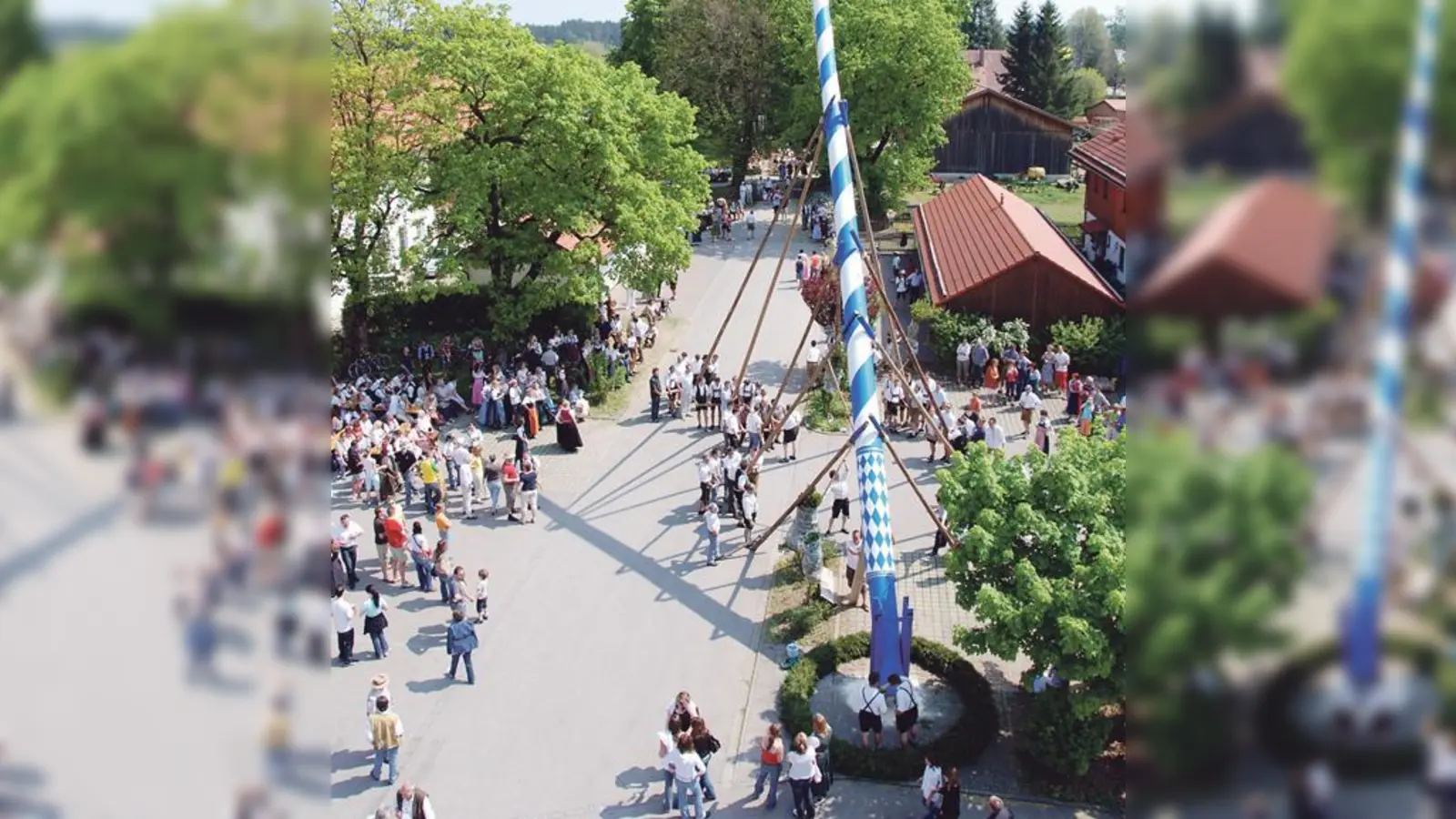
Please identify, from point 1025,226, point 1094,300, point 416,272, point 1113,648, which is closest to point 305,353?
point 1113,648

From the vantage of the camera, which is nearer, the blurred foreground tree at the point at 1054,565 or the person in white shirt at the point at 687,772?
the blurred foreground tree at the point at 1054,565

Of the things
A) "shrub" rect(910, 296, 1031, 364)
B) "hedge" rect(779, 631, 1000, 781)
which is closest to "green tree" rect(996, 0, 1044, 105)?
"shrub" rect(910, 296, 1031, 364)

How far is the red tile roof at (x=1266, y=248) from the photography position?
199 centimetres

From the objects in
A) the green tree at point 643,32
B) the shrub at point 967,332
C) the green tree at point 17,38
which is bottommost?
the shrub at point 967,332

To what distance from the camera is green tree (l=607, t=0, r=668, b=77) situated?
5819 cm

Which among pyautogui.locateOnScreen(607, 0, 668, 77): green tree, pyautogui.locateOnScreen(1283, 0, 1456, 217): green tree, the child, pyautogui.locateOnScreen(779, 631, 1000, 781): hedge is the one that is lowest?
pyautogui.locateOnScreen(779, 631, 1000, 781): hedge

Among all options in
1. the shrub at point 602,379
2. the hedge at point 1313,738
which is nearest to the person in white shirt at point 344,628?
the shrub at point 602,379

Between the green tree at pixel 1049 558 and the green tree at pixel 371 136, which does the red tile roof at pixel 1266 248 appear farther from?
the green tree at pixel 371 136

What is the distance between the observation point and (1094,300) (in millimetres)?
29906

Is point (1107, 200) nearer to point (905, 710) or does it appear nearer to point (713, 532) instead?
point (713, 532)

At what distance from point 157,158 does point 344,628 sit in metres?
14.7

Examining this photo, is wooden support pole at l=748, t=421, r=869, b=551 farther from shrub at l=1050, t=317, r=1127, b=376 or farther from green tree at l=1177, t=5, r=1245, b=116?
green tree at l=1177, t=5, r=1245, b=116

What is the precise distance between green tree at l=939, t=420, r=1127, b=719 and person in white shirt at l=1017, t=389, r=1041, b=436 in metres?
9.60

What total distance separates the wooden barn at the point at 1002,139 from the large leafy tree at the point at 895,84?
1261 centimetres
